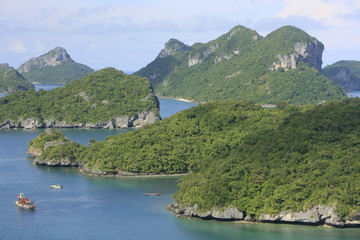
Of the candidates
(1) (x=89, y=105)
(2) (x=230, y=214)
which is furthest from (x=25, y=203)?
(1) (x=89, y=105)

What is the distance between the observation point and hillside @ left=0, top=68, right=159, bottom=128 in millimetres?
136250

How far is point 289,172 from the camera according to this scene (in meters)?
62.2

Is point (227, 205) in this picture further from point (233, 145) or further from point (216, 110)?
point (216, 110)

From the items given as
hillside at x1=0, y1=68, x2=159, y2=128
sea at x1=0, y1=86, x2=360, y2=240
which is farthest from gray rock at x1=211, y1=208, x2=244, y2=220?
hillside at x1=0, y1=68, x2=159, y2=128

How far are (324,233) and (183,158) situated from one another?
29.6m

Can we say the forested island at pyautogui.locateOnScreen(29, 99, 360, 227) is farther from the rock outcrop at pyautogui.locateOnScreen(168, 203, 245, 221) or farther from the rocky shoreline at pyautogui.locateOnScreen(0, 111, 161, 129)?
the rocky shoreline at pyautogui.locateOnScreen(0, 111, 161, 129)

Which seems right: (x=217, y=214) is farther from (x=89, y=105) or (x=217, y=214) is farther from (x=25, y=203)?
(x=89, y=105)

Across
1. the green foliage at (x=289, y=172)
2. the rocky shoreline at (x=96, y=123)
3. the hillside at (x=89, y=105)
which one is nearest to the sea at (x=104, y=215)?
the green foliage at (x=289, y=172)

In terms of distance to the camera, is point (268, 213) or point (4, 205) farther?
point (4, 205)

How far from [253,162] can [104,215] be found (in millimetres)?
15067

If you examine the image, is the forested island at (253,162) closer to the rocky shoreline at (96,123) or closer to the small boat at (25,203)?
the small boat at (25,203)

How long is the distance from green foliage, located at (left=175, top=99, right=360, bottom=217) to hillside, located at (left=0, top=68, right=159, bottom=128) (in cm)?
6769

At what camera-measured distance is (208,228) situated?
5847 centimetres

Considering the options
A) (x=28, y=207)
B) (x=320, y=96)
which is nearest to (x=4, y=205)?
(x=28, y=207)
